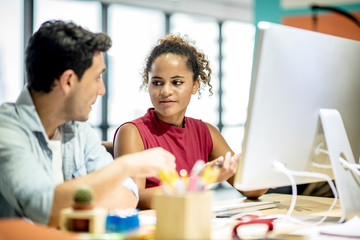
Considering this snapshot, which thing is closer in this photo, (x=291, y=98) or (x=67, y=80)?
→ (x=291, y=98)

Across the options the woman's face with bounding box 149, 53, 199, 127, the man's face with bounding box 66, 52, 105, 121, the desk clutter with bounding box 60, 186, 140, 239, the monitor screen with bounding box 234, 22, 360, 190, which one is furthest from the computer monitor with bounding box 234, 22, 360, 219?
the woman's face with bounding box 149, 53, 199, 127

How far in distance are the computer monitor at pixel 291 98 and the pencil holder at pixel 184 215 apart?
0.61 ft

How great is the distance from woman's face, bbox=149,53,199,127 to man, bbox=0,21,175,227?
1.69ft

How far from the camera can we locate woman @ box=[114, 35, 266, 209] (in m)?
1.95

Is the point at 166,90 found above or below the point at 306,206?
above

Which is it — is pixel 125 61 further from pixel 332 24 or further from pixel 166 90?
pixel 166 90

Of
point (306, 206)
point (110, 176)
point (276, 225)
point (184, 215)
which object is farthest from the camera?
point (306, 206)

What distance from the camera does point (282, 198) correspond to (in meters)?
1.87

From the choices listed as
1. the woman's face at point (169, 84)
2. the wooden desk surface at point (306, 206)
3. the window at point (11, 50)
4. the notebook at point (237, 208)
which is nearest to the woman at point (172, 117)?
the woman's face at point (169, 84)

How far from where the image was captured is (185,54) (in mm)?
2076

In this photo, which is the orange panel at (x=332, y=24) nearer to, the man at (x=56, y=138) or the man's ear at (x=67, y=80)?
the man at (x=56, y=138)

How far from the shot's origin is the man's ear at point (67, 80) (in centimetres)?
131

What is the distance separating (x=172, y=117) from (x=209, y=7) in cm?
555

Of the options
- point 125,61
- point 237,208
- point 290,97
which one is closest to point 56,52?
point 290,97
